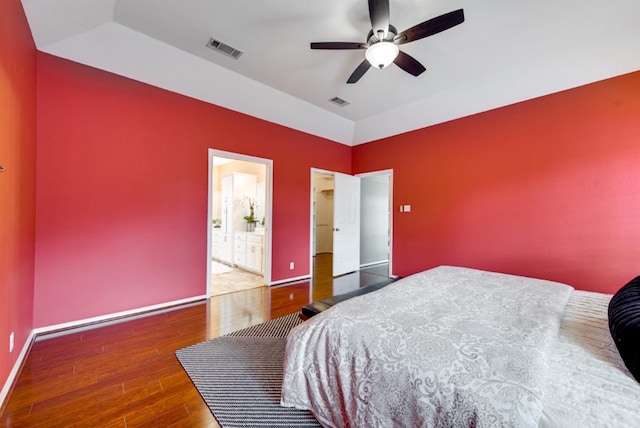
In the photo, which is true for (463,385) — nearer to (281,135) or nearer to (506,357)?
(506,357)

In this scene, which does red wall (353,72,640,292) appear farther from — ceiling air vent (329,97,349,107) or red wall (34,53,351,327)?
red wall (34,53,351,327)

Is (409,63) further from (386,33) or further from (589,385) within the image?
(589,385)

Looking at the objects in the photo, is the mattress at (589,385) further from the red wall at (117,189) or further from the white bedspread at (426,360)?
the red wall at (117,189)

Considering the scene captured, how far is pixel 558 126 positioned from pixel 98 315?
585 cm

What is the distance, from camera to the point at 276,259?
444cm

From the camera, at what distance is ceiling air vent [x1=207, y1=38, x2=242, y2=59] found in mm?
2846

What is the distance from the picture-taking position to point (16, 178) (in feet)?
6.26

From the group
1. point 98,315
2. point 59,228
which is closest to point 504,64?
point 59,228

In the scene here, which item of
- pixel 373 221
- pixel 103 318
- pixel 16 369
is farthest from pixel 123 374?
pixel 373 221

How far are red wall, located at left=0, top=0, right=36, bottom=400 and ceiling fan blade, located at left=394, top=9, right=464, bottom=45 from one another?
276cm

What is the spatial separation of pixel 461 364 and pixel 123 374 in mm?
2333

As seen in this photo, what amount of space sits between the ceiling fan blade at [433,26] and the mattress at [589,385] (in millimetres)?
2200

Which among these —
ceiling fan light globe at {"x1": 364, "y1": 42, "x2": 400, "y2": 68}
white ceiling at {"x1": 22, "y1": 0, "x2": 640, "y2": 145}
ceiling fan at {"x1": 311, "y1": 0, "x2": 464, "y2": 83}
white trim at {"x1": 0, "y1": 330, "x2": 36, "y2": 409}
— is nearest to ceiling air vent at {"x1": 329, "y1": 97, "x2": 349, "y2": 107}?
white ceiling at {"x1": 22, "y1": 0, "x2": 640, "y2": 145}

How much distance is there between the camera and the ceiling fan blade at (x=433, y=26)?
197 cm
